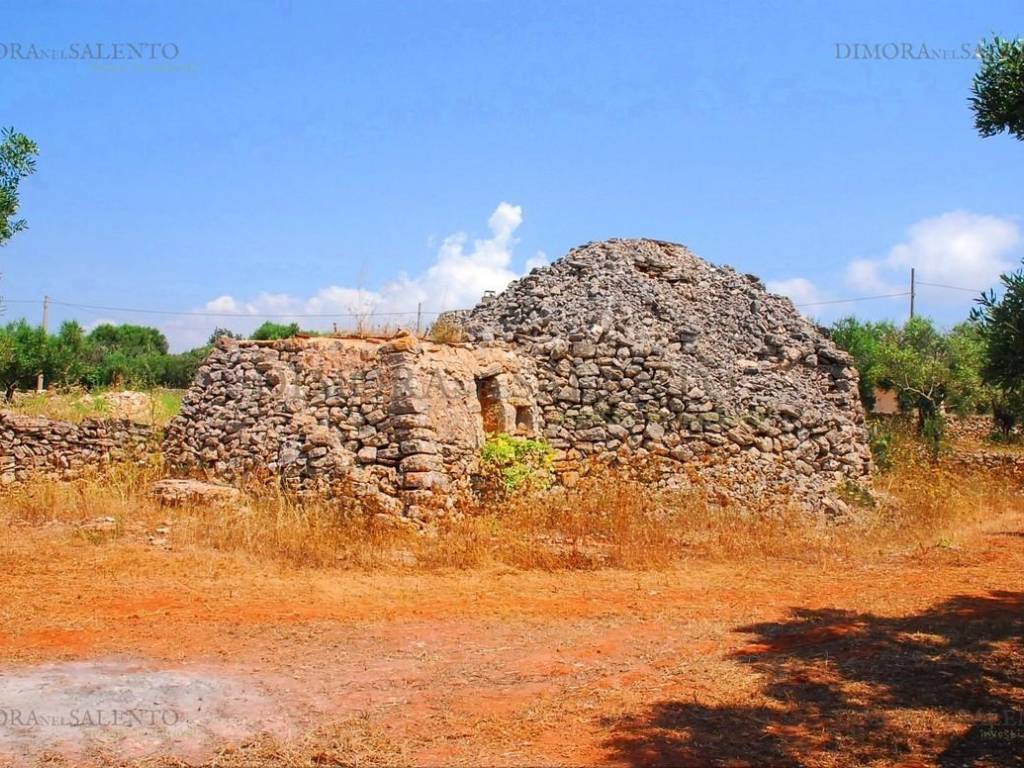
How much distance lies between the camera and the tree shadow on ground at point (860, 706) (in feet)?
15.4

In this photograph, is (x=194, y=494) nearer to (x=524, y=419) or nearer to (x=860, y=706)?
(x=524, y=419)

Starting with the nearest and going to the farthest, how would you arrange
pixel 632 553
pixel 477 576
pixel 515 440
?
pixel 477 576 → pixel 632 553 → pixel 515 440

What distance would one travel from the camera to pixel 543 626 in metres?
7.20

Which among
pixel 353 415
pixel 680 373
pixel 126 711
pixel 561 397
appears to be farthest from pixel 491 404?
pixel 126 711

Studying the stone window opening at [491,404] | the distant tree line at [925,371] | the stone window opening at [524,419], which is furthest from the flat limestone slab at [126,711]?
the distant tree line at [925,371]

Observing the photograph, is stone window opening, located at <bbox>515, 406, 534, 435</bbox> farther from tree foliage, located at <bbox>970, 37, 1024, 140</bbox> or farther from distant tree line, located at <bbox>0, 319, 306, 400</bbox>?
tree foliage, located at <bbox>970, 37, 1024, 140</bbox>

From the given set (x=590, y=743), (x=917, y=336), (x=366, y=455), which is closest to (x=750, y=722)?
(x=590, y=743)

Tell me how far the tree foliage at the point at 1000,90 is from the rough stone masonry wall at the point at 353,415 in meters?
6.51

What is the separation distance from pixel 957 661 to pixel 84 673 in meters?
6.10

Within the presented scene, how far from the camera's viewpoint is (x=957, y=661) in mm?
6359

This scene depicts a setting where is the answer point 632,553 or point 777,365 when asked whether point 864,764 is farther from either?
point 777,365

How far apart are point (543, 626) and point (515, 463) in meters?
3.86

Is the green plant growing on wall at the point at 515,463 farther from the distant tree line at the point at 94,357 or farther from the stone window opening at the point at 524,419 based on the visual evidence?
the distant tree line at the point at 94,357

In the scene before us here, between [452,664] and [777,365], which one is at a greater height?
[777,365]
